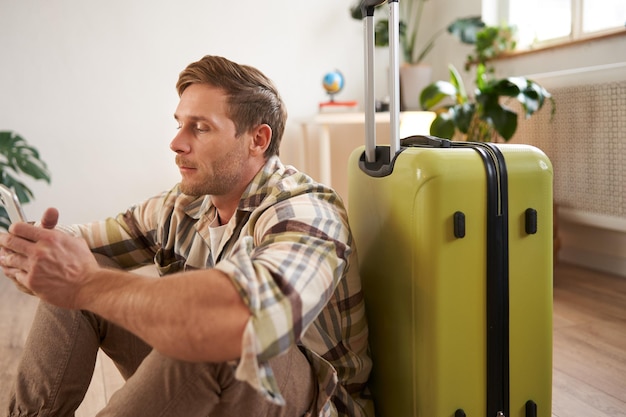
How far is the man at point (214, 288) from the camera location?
2.56 ft

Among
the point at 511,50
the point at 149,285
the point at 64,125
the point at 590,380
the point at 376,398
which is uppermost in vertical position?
the point at 511,50

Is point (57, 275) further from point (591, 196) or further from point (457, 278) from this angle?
point (591, 196)

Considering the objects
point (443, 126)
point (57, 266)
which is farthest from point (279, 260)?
point (443, 126)

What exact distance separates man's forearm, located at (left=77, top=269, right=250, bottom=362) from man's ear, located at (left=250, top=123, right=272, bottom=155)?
49 cm

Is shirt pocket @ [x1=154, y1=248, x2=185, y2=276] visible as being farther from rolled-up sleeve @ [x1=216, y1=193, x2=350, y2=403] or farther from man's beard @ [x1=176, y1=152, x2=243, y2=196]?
rolled-up sleeve @ [x1=216, y1=193, x2=350, y2=403]

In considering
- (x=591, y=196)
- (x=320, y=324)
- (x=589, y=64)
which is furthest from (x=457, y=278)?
(x=589, y=64)

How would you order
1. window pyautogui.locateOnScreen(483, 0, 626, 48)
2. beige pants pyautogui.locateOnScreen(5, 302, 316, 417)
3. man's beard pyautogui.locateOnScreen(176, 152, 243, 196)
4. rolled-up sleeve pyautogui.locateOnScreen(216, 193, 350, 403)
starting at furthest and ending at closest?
window pyautogui.locateOnScreen(483, 0, 626, 48) → man's beard pyautogui.locateOnScreen(176, 152, 243, 196) → beige pants pyautogui.locateOnScreen(5, 302, 316, 417) → rolled-up sleeve pyautogui.locateOnScreen(216, 193, 350, 403)

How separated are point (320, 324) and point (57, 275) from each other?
43 cm

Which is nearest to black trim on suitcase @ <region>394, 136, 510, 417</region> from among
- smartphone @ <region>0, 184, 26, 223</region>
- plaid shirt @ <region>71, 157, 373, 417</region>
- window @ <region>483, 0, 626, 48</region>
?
plaid shirt @ <region>71, 157, 373, 417</region>

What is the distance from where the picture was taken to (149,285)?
80 cm

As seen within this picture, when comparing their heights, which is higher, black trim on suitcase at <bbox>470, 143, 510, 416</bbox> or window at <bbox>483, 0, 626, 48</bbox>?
window at <bbox>483, 0, 626, 48</bbox>

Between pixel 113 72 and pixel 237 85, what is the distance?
8.53 ft

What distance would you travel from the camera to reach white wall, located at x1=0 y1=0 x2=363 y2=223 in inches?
136

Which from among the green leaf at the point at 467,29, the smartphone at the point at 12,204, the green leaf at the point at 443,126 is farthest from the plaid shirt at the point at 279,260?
the green leaf at the point at 467,29
